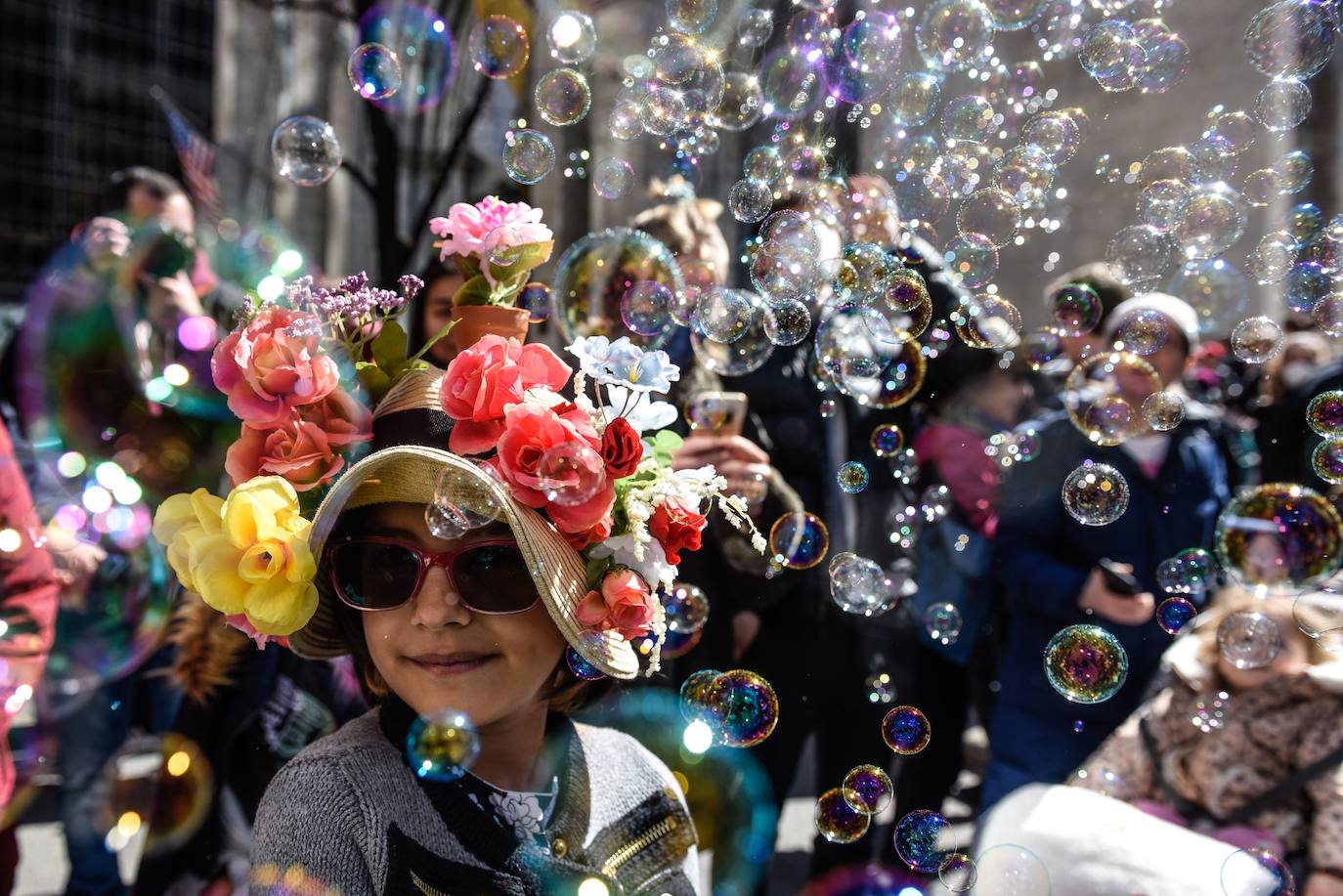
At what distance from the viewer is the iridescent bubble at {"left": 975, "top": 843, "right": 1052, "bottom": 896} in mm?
2088

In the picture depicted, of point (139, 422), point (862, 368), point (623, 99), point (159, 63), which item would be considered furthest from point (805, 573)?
point (159, 63)

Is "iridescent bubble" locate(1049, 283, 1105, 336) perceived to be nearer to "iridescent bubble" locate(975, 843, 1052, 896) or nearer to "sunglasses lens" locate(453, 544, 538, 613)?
"iridescent bubble" locate(975, 843, 1052, 896)

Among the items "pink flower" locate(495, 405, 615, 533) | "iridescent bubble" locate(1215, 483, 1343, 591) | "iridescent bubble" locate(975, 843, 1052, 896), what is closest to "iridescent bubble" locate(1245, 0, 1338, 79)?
"iridescent bubble" locate(1215, 483, 1343, 591)

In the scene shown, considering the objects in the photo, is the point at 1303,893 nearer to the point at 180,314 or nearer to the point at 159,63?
the point at 180,314

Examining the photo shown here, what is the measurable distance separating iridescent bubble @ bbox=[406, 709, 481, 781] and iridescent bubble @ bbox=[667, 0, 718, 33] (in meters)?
1.93

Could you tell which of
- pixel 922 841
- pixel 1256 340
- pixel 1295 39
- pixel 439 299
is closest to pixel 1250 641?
pixel 1256 340

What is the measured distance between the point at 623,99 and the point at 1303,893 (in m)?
2.32

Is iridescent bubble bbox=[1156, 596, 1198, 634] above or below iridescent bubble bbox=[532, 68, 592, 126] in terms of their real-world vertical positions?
below

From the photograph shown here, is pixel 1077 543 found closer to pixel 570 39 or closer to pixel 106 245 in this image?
pixel 570 39

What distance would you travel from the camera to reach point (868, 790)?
218 centimetres

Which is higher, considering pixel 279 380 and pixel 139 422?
pixel 279 380

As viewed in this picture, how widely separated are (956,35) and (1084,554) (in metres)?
1.38

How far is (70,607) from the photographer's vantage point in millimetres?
2678

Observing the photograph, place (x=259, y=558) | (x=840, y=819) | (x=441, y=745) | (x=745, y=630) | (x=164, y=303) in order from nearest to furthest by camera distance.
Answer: (x=259, y=558) → (x=441, y=745) → (x=840, y=819) → (x=745, y=630) → (x=164, y=303)
